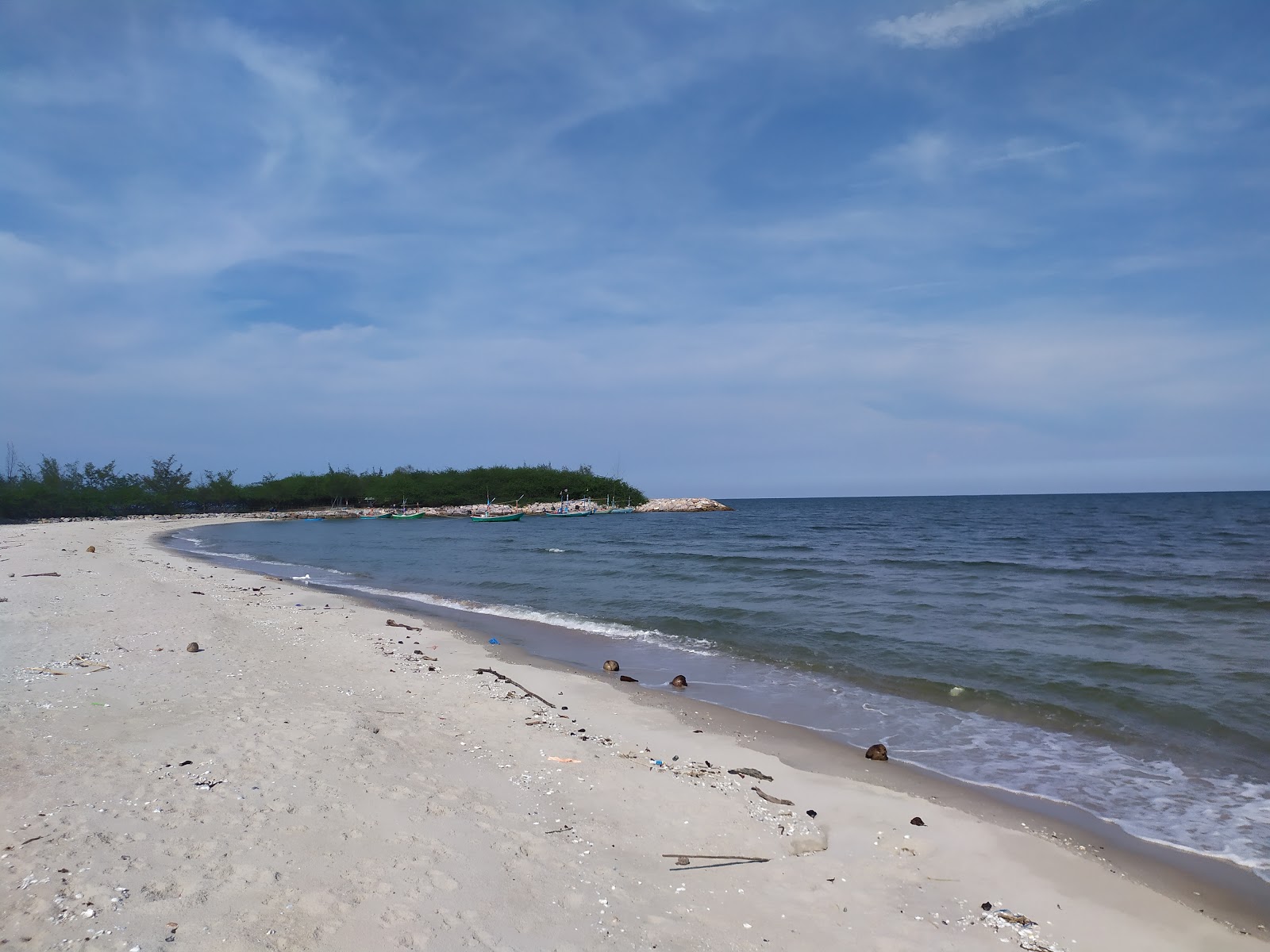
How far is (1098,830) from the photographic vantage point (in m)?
5.57

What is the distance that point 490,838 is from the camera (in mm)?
4637

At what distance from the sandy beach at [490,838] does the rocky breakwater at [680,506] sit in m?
93.6

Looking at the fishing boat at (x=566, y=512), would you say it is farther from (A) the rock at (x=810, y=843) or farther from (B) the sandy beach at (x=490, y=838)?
(A) the rock at (x=810, y=843)

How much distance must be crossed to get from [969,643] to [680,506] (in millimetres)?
92271

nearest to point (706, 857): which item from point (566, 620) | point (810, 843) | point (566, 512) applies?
point (810, 843)

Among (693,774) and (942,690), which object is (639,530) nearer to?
(942,690)

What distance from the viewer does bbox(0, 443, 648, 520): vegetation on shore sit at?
6838 cm

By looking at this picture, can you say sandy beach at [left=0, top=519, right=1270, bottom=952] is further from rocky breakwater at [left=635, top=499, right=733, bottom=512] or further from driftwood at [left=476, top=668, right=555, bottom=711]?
rocky breakwater at [left=635, top=499, right=733, bottom=512]

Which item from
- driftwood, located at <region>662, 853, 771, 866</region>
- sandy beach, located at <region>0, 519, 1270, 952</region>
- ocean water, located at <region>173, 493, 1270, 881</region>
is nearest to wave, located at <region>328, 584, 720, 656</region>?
ocean water, located at <region>173, 493, 1270, 881</region>

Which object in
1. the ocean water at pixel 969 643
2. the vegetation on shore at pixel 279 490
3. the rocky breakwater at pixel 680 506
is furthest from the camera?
the rocky breakwater at pixel 680 506

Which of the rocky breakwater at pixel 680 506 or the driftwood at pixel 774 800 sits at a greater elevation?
the rocky breakwater at pixel 680 506

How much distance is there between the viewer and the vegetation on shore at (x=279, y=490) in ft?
224

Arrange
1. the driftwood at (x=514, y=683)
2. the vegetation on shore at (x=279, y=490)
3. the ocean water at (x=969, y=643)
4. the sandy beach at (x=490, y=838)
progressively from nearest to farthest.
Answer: the sandy beach at (x=490, y=838) → the ocean water at (x=969, y=643) → the driftwood at (x=514, y=683) → the vegetation on shore at (x=279, y=490)

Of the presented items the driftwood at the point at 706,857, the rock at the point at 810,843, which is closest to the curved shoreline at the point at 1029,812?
the rock at the point at 810,843
